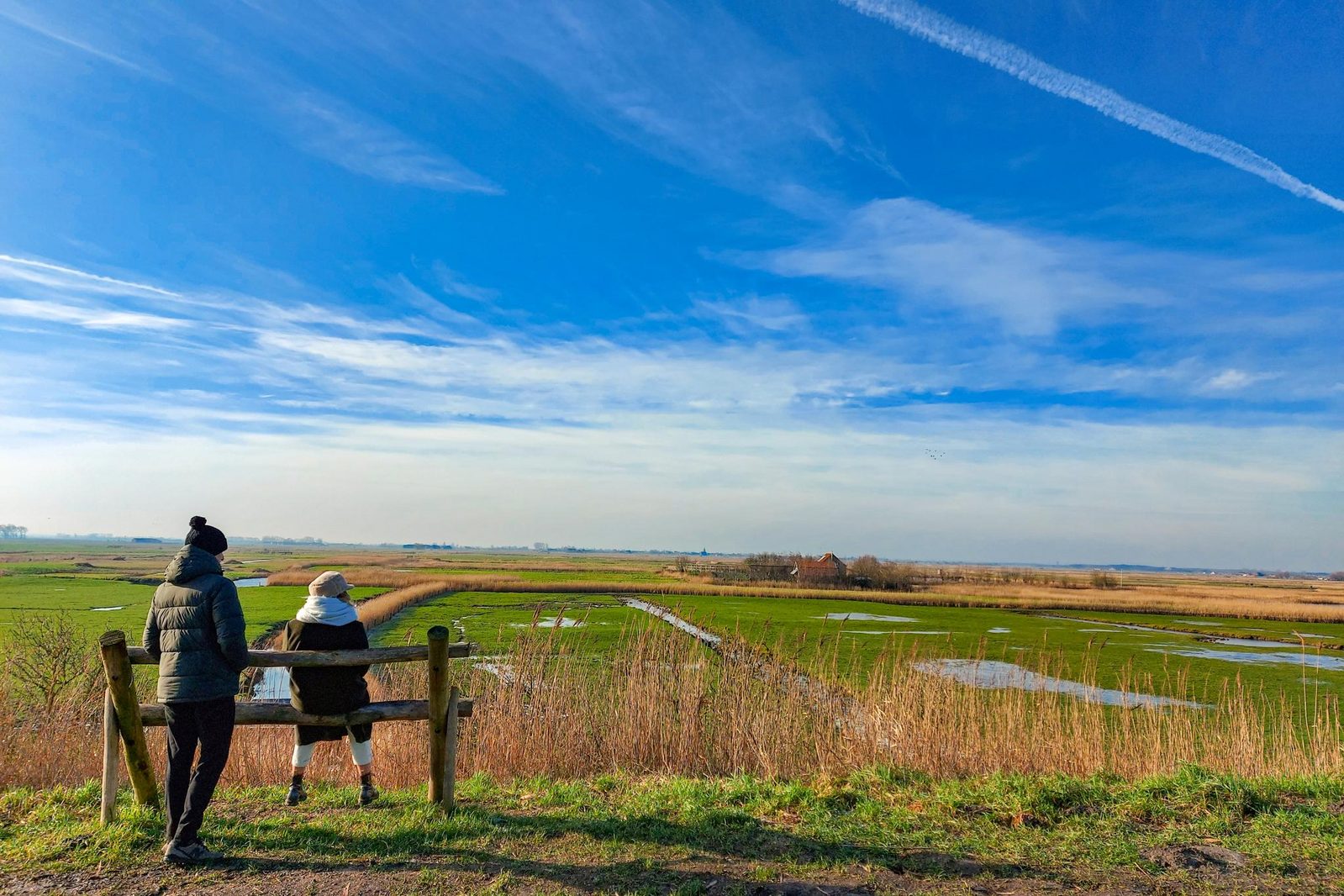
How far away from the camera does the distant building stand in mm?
79625

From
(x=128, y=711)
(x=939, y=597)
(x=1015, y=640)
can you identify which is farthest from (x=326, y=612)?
(x=939, y=597)

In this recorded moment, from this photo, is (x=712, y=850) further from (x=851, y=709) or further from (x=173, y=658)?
(x=851, y=709)

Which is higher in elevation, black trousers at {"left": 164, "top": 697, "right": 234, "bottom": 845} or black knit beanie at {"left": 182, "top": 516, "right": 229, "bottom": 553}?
black knit beanie at {"left": 182, "top": 516, "right": 229, "bottom": 553}

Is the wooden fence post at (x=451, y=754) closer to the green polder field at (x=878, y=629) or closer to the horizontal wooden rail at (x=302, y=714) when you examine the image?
the horizontal wooden rail at (x=302, y=714)

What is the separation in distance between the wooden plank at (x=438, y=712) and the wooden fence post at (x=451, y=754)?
0.02 metres

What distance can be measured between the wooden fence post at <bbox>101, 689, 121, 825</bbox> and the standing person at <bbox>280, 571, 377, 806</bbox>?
117cm

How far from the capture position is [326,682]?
19.9 feet

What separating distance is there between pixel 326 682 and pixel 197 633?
1199 mm

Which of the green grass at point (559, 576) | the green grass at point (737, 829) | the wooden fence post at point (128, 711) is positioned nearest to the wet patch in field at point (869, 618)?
the green grass at point (559, 576)

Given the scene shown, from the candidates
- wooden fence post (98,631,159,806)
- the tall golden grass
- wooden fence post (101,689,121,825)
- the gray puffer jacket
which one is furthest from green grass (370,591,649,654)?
the gray puffer jacket

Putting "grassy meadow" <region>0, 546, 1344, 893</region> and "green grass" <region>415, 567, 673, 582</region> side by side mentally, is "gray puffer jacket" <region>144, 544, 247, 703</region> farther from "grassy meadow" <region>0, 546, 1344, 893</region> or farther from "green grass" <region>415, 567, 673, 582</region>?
"green grass" <region>415, 567, 673, 582</region>

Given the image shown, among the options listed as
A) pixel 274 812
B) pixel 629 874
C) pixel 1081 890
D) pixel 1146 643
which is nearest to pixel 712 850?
pixel 629 874

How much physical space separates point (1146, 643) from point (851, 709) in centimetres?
3086

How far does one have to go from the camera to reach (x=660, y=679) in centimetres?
992
